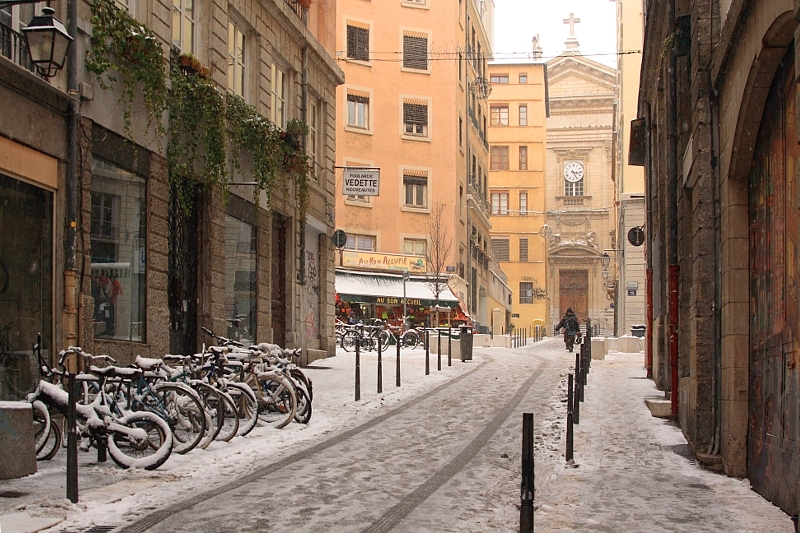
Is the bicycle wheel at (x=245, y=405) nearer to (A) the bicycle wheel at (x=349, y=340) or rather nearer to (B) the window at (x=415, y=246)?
(A) the bicycle wheel at (x=349, y=340)

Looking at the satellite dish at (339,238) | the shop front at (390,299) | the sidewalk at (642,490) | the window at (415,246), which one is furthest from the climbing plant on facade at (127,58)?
the window at (415,246)

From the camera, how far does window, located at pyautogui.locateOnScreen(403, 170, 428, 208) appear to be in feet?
146

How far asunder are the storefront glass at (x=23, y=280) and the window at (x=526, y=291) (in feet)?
208

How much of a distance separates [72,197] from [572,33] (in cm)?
8125

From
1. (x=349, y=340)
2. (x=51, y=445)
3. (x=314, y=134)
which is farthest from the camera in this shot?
(x=349, y=340)

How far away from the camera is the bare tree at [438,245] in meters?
43.3

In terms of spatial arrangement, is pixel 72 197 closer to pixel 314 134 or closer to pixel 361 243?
pixel 314 134

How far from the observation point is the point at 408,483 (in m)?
9.05

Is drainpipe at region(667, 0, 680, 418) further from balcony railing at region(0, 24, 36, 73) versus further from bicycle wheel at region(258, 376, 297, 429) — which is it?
balcony railing at region(0, 24, 36, 73)

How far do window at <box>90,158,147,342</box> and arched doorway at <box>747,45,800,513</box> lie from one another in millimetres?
8167

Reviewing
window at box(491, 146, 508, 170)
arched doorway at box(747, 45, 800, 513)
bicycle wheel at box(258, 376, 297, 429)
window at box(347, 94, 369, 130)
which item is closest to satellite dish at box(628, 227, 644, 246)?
bicycle wheel at box(258, 376, 297, 429)

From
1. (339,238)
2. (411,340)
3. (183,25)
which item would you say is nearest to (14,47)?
(183,25)

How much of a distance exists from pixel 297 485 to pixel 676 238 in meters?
7.36

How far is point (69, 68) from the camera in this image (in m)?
12.4
